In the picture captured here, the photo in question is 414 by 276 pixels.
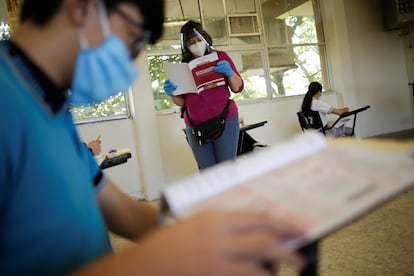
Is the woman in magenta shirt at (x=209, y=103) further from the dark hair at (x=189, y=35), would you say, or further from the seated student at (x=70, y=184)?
the seated student at (x=70, y=184)

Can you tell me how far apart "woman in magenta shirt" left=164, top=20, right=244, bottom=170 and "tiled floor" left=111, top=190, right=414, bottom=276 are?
0.70 meters

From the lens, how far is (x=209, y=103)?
7.54 ft

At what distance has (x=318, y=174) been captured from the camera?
46cm

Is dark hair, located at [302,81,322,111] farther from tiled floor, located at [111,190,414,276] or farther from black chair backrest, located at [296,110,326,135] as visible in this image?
tiled floor, located at [111,190,414,276]

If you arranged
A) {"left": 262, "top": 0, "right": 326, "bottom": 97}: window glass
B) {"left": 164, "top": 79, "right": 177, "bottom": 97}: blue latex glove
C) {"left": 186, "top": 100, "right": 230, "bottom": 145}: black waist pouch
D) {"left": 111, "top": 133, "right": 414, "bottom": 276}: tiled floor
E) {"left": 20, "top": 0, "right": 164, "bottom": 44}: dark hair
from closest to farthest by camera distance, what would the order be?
{"left": 20, "top": 0, "right": 164, "bottom": 44}: dark hair < {"left": 111, "top": 133, "right": 414, "bottom": 276}: tiled floor < {"left": 186, "top": 100, "right": 230, "bottom": 145}: black waist pouch < {"left": 164, "top": 79, "right": 177, "bottom": 97}: blue latex glove < {"left": 262, "top": 0, "right": 326, "bottom": 97}: window glass

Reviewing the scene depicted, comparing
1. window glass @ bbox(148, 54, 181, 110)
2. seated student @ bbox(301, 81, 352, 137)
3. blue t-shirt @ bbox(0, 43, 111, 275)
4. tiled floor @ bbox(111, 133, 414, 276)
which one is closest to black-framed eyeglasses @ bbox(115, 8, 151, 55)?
blue t-shirt @ bbox(0, 43, 111, 275)

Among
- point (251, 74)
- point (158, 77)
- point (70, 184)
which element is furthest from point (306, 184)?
point (251, 74)

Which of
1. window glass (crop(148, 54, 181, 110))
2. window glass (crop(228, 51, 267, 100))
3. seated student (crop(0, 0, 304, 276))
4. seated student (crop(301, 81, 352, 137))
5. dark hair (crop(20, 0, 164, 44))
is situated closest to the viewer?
seated student (crop(0, 0, 304, 276))

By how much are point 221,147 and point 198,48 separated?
647mm

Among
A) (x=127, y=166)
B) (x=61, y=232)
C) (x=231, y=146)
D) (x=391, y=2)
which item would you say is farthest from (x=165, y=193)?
(x=391, y=2)

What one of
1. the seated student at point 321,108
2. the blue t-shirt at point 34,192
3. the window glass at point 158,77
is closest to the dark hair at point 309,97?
the seated student at point 321,108

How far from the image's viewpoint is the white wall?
13.9ft

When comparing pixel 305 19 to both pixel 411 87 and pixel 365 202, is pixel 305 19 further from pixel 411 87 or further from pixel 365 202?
pixel 365 202

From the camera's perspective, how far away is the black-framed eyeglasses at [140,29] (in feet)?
1.74
